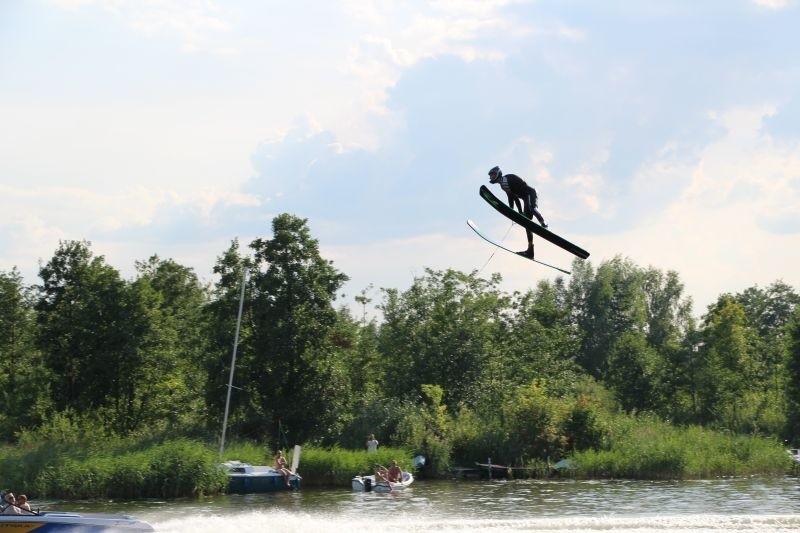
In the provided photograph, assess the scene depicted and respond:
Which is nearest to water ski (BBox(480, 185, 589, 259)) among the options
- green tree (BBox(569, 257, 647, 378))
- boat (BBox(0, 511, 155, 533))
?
boat (BBox(0, 511, 155, 533))

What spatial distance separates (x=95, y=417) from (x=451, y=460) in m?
14.8

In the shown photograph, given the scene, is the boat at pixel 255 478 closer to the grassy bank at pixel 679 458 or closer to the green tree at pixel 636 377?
the grassy bank at pixel 679 458

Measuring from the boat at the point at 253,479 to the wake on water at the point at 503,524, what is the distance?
823cm

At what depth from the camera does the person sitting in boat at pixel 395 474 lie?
110 feet

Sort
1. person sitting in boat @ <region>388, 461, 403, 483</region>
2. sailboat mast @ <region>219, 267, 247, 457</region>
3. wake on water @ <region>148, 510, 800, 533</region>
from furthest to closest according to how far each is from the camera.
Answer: sailboat mast @ <region>219, 267, 247, 457</region> < person sitting in boat @ <region>388, 461, 403, 483</region> < wake on water @ <region>148, 510, 800, 533</region>

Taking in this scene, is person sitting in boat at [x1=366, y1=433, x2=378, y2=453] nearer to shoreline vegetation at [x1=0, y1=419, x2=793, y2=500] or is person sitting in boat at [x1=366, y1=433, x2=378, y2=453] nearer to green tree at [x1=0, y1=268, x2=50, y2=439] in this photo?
shoreline vegetation at [x1=0, y1=419, x2=793, y2=500]

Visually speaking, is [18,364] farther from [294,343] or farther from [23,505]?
[23,505]

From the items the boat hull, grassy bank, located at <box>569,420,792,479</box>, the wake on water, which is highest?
grassy bank, located at <box>569,420,792,479</box>

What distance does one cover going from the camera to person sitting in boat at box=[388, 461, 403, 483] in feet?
110

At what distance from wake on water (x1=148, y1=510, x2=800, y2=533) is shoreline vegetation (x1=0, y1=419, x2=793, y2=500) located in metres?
6.86

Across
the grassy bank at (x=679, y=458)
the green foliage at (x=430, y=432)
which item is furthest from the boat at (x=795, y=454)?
the green foliage at (x=430, y=432)

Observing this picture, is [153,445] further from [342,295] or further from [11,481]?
[342,295]

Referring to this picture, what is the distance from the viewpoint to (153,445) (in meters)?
33.3

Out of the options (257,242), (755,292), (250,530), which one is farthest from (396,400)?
(755,292)
